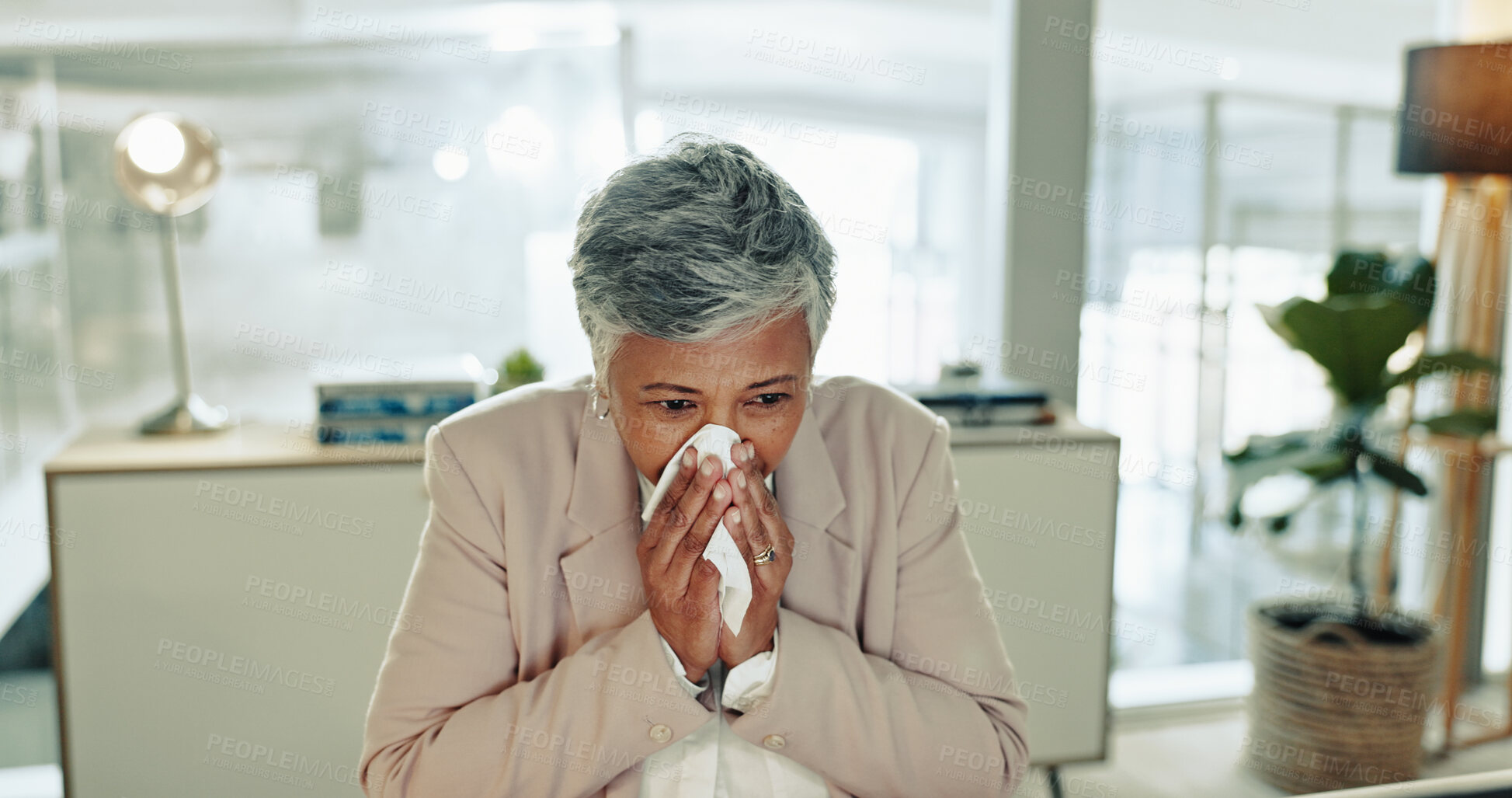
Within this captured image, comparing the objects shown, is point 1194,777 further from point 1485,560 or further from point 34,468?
point 34,468

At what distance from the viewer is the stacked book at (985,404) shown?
2244 mm

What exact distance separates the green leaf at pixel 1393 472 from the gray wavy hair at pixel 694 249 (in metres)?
1.85

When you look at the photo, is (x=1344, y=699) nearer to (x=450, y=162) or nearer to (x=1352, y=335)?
(x=1352, y=335)

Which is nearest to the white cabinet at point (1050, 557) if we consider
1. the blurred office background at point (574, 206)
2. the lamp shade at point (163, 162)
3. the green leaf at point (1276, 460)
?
the blurred office background at point (574, 206)

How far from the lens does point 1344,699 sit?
93.9 inches

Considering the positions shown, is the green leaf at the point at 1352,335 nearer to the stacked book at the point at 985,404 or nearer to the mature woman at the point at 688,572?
the stacked book at the point at 985,404

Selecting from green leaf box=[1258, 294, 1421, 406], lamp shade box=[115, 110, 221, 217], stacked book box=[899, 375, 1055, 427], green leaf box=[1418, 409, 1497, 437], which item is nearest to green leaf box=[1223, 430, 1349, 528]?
green leaf box=[1258, 294, 1421, 406]

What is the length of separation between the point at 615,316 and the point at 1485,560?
119 inches

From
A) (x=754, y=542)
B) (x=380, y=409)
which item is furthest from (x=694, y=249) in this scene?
(x=380, y=409)

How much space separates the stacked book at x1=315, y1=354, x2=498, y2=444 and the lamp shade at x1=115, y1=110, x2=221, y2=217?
50 centimetres

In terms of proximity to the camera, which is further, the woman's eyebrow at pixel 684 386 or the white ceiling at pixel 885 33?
the white ceiling at pixel 885 33

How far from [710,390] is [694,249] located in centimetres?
15

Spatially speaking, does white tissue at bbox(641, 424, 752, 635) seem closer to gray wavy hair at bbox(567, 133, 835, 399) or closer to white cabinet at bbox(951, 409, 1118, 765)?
gray wavy hair at bbox(567, 133, 835, 399)

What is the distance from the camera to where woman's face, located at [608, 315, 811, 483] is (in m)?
1.11
